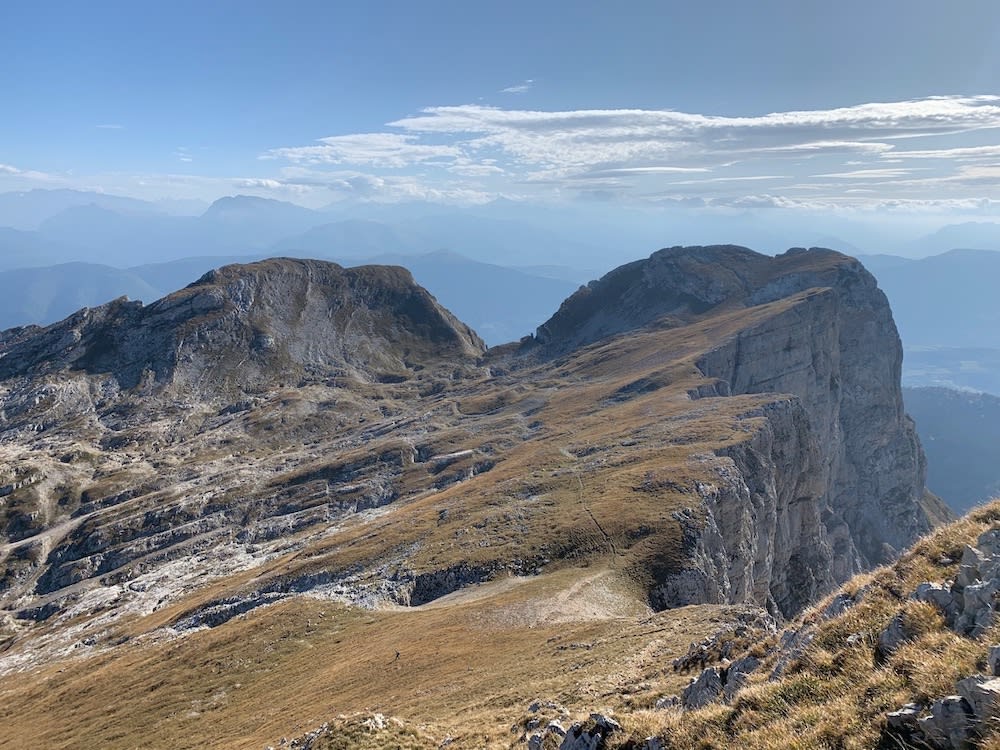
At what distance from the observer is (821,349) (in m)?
163

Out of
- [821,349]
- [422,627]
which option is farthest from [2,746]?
[821,349]

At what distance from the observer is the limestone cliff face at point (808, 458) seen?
7206 centimetres

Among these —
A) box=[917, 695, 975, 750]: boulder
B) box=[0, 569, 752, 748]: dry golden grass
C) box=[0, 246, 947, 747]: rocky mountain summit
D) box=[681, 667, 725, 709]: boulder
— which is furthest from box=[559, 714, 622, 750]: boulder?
box=[917, 695, 975, 750]: boulder

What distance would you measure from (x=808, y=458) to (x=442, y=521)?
66.2 metres

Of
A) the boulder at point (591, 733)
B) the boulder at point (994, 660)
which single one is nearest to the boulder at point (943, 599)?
the boulder at point (994, 660)

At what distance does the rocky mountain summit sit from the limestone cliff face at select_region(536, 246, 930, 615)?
1.99 ft

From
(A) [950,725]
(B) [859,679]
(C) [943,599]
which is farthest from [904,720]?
(C) [943,599]

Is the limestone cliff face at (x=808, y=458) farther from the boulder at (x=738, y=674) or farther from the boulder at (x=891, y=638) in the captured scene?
the boulder at (x=891, y=638)

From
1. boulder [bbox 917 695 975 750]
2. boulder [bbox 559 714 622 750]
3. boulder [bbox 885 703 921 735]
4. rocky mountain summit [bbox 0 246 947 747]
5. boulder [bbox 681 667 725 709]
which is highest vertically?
boulder [bbox 917 695 975 750]

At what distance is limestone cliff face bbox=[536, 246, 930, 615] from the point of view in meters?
72.1

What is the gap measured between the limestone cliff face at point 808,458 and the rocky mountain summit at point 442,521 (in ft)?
1.99

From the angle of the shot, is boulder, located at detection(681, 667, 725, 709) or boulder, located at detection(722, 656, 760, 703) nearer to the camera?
boulder, located at detection(722, 656, 760, 703)

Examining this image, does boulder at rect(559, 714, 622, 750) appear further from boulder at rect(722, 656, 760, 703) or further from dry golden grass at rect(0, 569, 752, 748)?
dry golden grass at rect(0, 569, 752, 748)

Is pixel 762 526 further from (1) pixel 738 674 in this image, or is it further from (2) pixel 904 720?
(2) pixel 904 720
